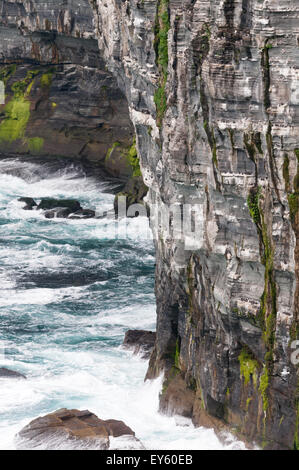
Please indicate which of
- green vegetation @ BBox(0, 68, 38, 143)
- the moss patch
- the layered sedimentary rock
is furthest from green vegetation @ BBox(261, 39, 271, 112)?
green vegetation @ BBox(0, 68, 38, 143)

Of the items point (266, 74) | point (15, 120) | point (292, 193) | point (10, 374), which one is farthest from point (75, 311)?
point (15, 120)

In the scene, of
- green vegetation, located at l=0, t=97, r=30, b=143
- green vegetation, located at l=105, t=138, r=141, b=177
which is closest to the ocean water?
green vegetation, located at l=105, t=138, r=141, b=177

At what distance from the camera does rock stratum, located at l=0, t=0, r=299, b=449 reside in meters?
23.1

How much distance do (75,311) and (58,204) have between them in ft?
54.5

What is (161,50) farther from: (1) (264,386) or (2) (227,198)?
(1) (264,386)

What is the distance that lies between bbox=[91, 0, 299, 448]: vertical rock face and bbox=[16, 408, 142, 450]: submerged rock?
2498mm

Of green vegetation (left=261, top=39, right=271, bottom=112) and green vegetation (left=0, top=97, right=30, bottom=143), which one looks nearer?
green vegetation (left=261, top=39, right=271, bottom=112)

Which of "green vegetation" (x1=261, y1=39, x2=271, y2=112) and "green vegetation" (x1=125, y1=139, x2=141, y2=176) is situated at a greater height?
"green vegetation" (x1=261, y1=39, x2=271, y2=112)

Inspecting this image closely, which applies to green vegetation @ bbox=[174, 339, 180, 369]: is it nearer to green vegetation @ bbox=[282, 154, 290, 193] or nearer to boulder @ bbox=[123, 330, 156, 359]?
boulder @ bbox=[123, 330, 156, 359]

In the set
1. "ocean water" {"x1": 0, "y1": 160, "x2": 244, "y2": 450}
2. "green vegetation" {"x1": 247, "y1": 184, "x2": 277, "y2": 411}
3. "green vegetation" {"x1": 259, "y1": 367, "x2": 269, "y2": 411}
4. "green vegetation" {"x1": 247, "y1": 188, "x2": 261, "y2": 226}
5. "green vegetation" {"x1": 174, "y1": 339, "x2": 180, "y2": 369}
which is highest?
"green vegetation" {"x1": 247, "y1": 188, "x2": 261, "y2": 226}

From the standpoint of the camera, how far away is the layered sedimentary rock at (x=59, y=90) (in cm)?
5944

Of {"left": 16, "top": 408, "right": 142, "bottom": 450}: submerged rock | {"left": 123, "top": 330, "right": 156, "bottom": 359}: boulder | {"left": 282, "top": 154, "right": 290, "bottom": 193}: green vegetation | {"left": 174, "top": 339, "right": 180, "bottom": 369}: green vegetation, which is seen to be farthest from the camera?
{"left": 123, "top": 330, "right": 156, "bottom": 359}: boulder

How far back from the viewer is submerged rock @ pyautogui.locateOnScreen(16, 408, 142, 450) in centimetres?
2681

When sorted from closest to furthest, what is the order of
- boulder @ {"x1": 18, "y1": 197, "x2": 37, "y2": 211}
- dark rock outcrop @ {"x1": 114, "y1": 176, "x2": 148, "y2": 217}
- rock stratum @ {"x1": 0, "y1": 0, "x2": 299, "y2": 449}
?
1. rock stratum @ {"x1": 0, "y1": 0, "x2": 299, "y2": 449}
2. dark rock outcrop @ {"x1": 114, "y1": 176, "x2": 148, "y2": 217}
3. boulder @ {"x1": 18, "y1": 197, "x2": 37, "y2": 211}
